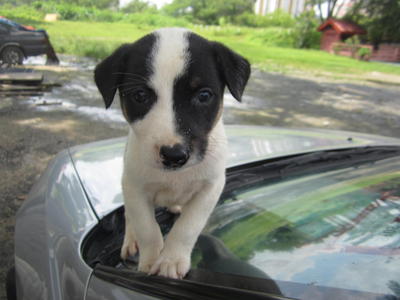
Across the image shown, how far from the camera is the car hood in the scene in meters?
2.03

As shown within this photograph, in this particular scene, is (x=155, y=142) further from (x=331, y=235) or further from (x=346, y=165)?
(x=346, y=165)

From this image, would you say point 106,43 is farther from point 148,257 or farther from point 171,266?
point 171,266

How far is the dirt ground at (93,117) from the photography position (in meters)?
4.73

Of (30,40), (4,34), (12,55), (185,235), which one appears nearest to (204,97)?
(185,235)

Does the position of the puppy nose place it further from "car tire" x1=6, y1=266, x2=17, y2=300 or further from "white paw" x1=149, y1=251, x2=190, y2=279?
"car tire" x1=6, y1=266, x2=17, y2=300

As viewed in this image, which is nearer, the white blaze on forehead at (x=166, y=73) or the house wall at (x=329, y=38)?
the white blaze on forehead at (x=166, y=73)

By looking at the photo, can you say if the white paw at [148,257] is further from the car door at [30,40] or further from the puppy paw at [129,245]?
the car door at [30,40]

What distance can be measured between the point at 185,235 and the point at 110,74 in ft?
2.70

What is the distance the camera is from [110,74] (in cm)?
179

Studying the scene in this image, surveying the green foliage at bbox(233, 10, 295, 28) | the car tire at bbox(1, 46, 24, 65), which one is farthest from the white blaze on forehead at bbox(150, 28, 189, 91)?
the green foliage at bbox(233, 10, 295, 28)

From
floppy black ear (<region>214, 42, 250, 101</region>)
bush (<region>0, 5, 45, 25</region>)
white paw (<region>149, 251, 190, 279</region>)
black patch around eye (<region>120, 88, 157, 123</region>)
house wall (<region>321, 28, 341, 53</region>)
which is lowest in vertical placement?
house wall (<region>321, 28, 341, 53</region>)

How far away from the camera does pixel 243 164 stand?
2439mm

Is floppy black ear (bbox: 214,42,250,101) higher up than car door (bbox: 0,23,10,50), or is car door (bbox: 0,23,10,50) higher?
floppy black ear (bbox: 214,42,250,101)

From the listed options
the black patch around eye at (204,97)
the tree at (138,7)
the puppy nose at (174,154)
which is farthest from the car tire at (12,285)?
the tree at (138,7)
